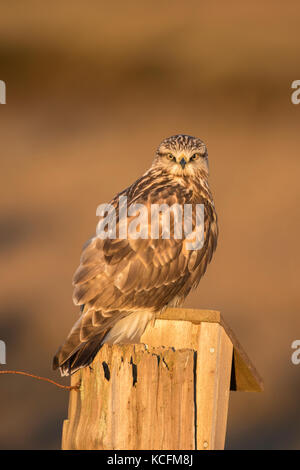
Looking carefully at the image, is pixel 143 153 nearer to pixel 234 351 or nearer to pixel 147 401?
pixel 234 351

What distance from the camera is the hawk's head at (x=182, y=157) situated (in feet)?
19.3

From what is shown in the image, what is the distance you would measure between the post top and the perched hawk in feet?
1.29

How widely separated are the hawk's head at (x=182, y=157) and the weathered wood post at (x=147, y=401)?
6.66 ft

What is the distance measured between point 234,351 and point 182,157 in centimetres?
190

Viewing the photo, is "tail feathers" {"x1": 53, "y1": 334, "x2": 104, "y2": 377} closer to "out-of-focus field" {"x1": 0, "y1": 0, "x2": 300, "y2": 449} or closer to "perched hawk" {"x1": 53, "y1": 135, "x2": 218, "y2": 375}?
"perched hawk" {"x1": 53, "y1": 135, "x2": 218, "y2": 375}

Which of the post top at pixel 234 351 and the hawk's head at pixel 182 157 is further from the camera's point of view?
the hawk's head at pixel 182 157

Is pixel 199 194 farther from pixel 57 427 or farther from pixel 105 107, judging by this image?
pixel 105 107

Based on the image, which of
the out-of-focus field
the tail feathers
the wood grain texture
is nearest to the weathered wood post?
the wood grain texture

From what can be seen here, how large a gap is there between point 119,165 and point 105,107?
4.84ft

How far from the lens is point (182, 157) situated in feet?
19.4

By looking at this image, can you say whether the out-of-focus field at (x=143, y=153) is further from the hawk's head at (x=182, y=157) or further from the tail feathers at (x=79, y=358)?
the tail feathers at (x=79, y=358)

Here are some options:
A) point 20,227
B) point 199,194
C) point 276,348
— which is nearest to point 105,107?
point 20,227

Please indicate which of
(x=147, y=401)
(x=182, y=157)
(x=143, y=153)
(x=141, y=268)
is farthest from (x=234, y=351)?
(x=143, y=153)

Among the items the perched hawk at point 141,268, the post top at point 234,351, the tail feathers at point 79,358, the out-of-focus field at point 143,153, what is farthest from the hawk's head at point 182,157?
the out-of-focus field at point 143,153
